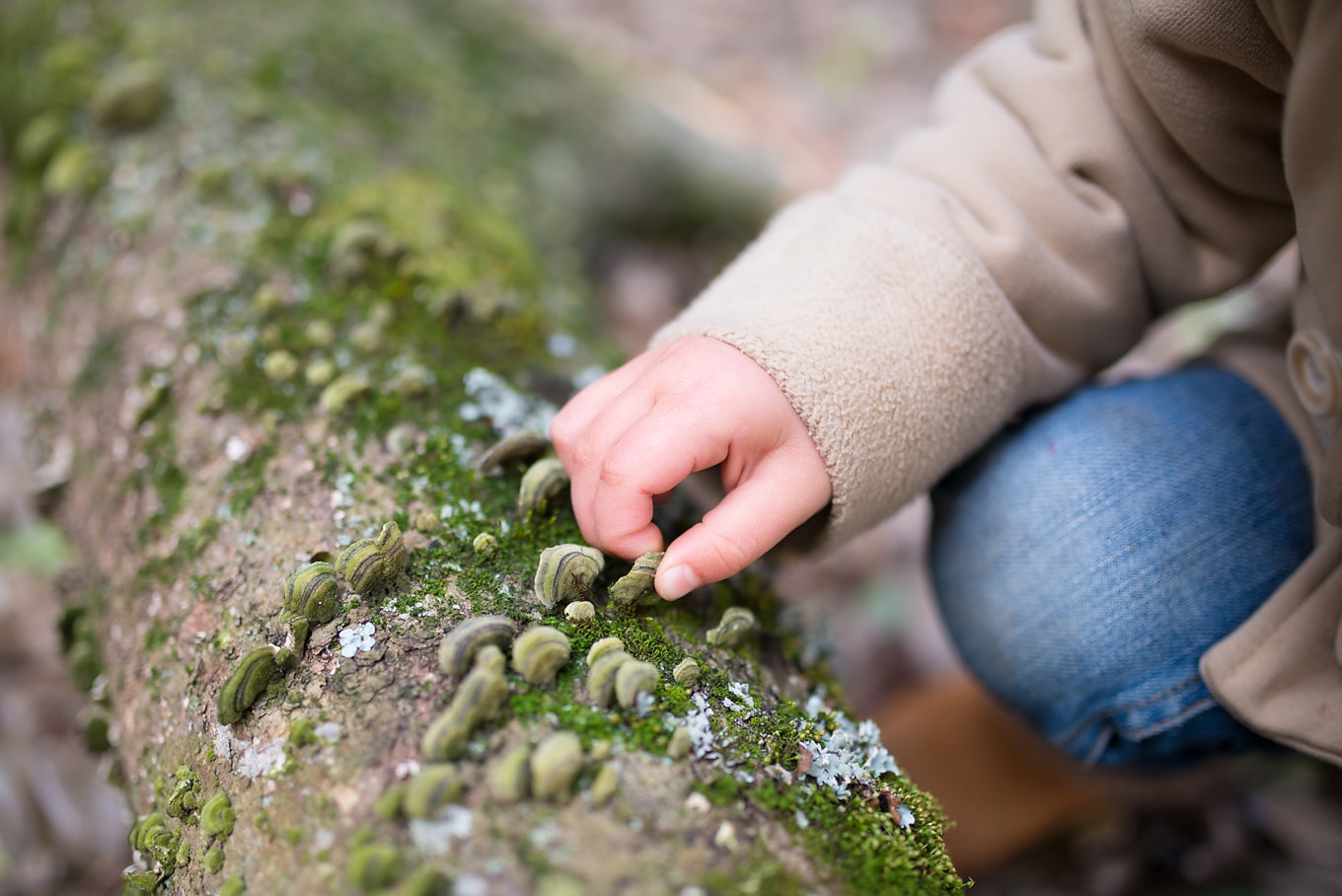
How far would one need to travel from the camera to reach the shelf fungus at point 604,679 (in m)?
1.30

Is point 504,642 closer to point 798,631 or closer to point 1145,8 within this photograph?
point 798,631

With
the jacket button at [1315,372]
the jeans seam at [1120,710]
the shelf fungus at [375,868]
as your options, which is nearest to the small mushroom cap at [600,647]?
the shelf fungus at [375,868]

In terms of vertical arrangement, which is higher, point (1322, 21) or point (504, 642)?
point (1322, 21)

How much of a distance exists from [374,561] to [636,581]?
0.42 m

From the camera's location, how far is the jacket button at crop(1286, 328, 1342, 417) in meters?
1.54

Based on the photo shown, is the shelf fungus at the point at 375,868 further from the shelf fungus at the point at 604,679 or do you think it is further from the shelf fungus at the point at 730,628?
the shelf fungus at the point at 730,628

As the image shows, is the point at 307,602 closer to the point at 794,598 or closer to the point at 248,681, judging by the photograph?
the point at 248,681

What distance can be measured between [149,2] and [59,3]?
31cm

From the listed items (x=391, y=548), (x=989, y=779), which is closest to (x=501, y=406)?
(x=391, y=548)

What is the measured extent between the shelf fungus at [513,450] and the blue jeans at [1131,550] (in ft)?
3.16

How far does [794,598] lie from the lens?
2414 millimetres

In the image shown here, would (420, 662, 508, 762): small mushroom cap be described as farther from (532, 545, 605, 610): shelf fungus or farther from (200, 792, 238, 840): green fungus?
(200, 792, 238, 840): green fungus

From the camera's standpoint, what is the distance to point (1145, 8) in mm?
1605

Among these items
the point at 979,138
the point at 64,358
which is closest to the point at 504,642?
the point at 979,138
